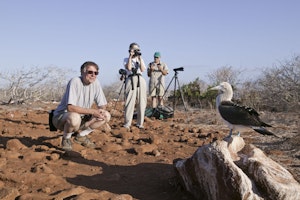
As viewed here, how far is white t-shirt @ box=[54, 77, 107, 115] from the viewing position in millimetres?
4895

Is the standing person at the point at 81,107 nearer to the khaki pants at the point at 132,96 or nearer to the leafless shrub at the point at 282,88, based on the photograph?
the khaki pants at the point at 132,96

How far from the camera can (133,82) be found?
7.32 metres

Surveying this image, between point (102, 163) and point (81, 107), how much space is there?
780 millimetres

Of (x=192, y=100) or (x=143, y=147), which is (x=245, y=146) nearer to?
(x=143, y=147)

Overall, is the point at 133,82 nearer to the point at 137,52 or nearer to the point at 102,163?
the point at 137,52

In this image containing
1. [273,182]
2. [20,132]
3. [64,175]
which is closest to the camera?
[273,182]

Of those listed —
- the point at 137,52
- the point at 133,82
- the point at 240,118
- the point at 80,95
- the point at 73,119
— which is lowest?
the point at 73,119

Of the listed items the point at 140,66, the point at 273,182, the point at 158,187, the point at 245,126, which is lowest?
the point at 158,187

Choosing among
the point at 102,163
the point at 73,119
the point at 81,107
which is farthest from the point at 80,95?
the point at 102,163

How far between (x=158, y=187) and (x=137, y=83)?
12.3 ft

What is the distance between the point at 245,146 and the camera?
3725 millimetres

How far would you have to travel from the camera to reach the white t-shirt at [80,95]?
16.1 feet

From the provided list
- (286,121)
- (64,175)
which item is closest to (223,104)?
(64,175)

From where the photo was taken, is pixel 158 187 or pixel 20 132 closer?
pixel 158 187
